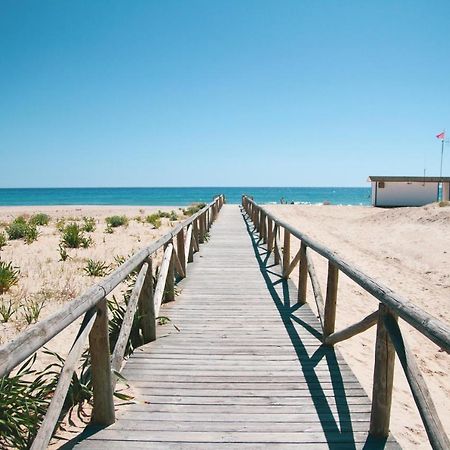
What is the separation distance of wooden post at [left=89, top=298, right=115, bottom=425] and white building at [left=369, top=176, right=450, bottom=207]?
1295 inches

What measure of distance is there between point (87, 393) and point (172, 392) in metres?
0.69

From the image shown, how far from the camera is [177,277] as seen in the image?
23.4 feet

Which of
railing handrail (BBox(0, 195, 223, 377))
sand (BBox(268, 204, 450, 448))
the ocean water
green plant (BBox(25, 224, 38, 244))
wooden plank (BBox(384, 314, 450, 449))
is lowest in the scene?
sand (BBox(268, 204, 450, 448))

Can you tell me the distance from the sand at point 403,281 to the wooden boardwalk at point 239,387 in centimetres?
75

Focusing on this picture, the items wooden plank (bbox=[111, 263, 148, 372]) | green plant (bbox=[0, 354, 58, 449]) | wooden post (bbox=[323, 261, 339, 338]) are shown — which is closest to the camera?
green plant (bbox=[0, 354, 58, 449])

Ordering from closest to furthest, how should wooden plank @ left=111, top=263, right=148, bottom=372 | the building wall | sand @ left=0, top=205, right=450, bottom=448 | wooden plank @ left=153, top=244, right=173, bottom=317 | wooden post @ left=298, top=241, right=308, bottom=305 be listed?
wooden plank @ left=111, top=263, right=148, bottom=372, sand @ left=0, top=205, right=450, bottom=448, wooden plank @ left=153, top=244, right=173, bottom=317, wooden post @ left=298, top=241, right=308, bottom=305, the building wall

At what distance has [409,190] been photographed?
3212 cm

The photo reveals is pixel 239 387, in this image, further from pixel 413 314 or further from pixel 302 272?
pixel 302 272

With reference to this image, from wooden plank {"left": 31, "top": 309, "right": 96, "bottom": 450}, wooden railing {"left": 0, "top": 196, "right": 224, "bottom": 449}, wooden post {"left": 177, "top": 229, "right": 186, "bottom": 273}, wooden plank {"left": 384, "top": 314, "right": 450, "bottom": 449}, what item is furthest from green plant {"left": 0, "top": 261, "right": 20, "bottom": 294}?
wooden plank {"left": 384, "top": 314, "right": 450, "bottom": 449}

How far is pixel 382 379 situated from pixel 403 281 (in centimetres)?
772

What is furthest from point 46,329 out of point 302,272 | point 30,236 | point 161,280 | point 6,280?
point 30,236

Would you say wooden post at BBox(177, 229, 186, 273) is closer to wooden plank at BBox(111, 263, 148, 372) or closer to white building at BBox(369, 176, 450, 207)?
wooden plank at BBox(111, 263, 148, 372)

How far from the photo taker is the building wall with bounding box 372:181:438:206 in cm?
3198

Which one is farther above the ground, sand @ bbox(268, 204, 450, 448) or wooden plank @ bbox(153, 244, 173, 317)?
wooden plank @ bbox(153, 244, 173, 317)
